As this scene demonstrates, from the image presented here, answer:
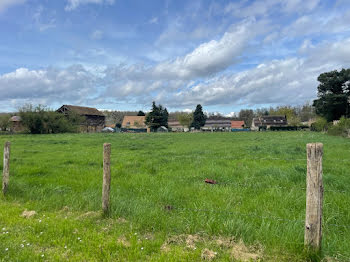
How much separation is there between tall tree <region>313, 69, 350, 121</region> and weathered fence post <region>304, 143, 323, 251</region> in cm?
Answer: 5431

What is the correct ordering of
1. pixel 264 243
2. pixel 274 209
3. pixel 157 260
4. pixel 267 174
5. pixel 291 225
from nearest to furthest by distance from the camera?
pixel 157 260 < pixel 264 243 < pixel 291 225 < pixel 274 209 < pixel 267 174

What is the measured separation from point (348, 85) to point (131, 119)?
92.5 m

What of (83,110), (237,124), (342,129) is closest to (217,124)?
(237,124)

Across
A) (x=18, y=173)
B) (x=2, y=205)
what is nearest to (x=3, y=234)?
(x=2, y=205)

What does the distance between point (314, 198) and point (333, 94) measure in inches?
2210

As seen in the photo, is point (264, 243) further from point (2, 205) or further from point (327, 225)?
point (2, 205)

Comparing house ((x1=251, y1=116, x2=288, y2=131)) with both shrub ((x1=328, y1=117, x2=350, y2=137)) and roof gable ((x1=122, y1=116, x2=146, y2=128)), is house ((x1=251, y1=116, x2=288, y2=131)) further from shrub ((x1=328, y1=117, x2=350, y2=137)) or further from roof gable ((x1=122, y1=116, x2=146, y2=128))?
shrub ((x1=328, y1=117, x2=350, y2=137))

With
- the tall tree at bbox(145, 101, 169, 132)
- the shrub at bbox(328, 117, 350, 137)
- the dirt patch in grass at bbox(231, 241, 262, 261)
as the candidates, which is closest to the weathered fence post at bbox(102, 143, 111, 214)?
the dirt patch in grass at bbox(231, 241, 262, 261)

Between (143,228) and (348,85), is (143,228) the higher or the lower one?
the lower one

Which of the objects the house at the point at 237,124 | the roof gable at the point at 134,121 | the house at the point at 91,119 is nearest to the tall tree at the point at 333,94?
the house at the point at 91,119

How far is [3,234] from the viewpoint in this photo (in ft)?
12.7

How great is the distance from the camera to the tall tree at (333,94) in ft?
156

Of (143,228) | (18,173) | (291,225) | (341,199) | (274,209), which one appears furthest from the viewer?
(18,173)

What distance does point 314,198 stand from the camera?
120 inches
